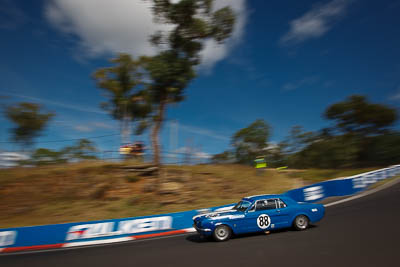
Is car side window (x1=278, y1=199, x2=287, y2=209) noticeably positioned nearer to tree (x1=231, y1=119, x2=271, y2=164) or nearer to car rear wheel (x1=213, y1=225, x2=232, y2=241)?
car rear wheel (x1=213, y1=225, x2=232, y2=241)

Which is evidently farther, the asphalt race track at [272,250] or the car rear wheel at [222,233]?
the car rear wheel at [222,233]

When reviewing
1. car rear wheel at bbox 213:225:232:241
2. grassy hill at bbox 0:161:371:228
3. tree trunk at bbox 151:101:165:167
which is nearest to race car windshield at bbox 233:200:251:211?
car rear wheel at bbox 213:225:232:241

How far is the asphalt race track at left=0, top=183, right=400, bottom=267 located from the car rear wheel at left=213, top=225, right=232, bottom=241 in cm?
24

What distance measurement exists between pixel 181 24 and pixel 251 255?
19154 millimetres

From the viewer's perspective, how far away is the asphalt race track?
602 cm

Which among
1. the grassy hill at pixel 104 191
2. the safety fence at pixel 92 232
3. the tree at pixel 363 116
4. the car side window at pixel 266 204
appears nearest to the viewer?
the car side window at pixel 266 204

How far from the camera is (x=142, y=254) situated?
8125 mm

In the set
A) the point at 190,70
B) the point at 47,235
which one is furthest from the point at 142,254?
the point at 190,70

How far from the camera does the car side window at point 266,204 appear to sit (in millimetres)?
9234

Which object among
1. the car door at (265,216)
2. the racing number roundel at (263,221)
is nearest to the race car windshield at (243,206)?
the car door at (265,216)

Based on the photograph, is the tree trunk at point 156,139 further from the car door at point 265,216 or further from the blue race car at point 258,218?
the car door at point 265,216

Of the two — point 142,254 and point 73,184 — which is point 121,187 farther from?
point 142,254

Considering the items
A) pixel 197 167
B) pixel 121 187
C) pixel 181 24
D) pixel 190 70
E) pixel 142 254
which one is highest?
pixel 181 24

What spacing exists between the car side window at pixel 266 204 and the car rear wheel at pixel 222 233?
1.36 meters
